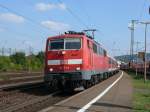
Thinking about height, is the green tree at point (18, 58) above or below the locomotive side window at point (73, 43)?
above

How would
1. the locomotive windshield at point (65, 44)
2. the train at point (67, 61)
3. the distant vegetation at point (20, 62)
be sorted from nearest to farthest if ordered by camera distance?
the train at point (67, 61)
the locomotive windshield at point (65, 44)
the distant vegetation at point (20, 62)

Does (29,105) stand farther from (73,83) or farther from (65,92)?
(65,92)

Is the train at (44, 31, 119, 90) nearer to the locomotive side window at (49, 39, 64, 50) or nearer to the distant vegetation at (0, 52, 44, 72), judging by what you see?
the locomotive side window at (49, 39, 64, 50)

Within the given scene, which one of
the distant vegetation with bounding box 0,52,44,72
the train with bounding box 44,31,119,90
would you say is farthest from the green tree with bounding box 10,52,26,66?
the train with bounding box 44,31,119,90

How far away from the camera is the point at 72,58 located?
25.0 m

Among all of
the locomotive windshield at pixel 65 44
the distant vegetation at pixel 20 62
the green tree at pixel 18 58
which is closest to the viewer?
the locomotive windshield at pixel 65 44

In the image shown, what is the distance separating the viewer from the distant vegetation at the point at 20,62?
3341 inches

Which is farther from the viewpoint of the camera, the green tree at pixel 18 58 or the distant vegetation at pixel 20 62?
the green tree at pixel 18 58

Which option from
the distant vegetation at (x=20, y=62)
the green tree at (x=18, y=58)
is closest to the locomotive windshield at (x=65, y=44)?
the distant vegetation at (x=20, y=62)

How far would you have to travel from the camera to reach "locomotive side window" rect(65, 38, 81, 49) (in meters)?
25.5

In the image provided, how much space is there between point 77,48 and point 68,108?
1000cm

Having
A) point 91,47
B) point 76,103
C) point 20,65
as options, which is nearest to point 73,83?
point 91,47

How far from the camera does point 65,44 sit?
25516mm

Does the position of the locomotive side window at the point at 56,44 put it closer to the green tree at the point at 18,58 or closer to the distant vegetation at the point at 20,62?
the distant vegetation at the point at 20,62
